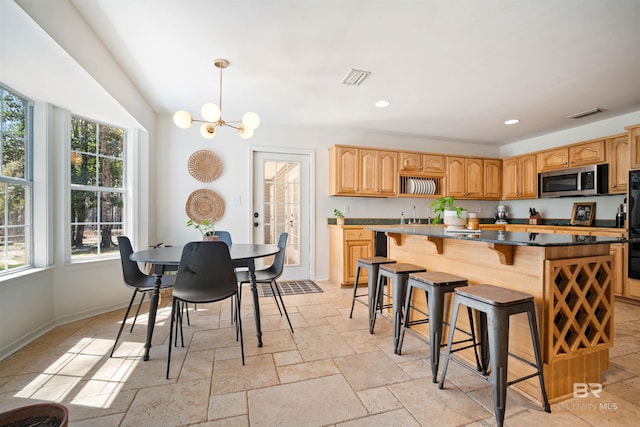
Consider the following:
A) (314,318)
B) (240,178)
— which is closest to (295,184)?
(240,178)

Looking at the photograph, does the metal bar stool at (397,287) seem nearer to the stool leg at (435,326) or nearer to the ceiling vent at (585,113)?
the stool leg at (435,326)

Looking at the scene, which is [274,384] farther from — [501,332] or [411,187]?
[411,187]

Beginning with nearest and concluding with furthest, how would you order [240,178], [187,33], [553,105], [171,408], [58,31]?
[171,408] < [58,31] < [187,33] < [553,105] < [240,178]

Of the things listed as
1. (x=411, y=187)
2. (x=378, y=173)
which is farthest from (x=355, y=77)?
(x=411, y=187)

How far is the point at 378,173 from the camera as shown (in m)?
4.62

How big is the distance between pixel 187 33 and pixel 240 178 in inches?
90.4

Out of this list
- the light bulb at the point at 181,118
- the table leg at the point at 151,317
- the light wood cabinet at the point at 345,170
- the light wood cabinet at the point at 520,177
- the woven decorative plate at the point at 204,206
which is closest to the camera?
the table leg at the point at 151,317

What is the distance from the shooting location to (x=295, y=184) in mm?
4652

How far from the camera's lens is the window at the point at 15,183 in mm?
2314

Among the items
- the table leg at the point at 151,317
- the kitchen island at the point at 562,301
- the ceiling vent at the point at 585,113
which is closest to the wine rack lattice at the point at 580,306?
the kitchen island at the point at 562,301

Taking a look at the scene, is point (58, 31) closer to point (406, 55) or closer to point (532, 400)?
point (406, 55)

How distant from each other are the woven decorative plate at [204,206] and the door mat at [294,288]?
1.24m

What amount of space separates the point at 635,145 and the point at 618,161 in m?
0.38

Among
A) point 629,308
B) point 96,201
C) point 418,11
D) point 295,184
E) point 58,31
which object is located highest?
point 418,11
